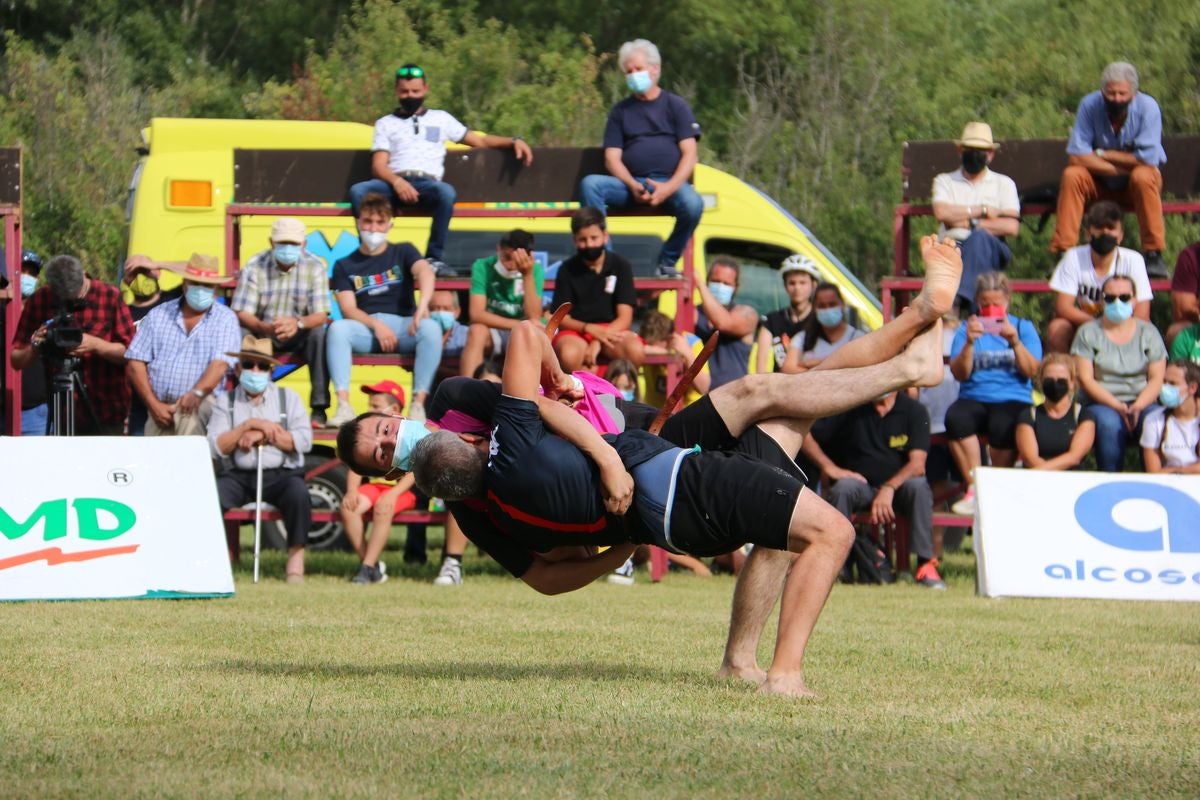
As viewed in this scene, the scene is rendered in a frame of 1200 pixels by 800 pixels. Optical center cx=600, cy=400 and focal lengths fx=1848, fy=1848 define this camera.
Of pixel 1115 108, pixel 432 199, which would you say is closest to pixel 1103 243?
pixel 1115 108

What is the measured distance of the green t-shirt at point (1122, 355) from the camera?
13922mm

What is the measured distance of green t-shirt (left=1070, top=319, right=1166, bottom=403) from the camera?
548 inches

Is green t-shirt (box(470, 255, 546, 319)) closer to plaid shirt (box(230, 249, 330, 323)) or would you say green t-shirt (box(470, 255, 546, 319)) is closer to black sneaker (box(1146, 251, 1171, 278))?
plaid shirt (box(230, 249, 330, 323))

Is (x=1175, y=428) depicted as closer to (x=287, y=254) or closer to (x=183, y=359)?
(x=287, y=254)

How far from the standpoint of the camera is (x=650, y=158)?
47.7 ft

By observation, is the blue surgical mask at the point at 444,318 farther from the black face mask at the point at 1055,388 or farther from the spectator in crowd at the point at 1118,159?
the spectator in crowd at the point at 1118,159

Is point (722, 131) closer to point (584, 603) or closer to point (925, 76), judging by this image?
point (925, 76)

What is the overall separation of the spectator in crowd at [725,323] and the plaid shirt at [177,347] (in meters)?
3.67

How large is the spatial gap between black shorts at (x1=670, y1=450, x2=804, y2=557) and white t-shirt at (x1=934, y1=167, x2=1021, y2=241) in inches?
310

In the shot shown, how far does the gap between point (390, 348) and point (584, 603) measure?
11.0ft

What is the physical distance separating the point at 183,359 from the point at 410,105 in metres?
2.82

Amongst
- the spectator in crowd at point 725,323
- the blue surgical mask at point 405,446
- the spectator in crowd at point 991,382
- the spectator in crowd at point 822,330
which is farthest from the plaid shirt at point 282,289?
the blue surgical mask at point 405,446

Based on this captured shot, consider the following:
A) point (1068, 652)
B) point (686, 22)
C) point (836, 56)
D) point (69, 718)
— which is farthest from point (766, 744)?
point (686, 22)

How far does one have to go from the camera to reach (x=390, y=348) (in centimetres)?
1429
